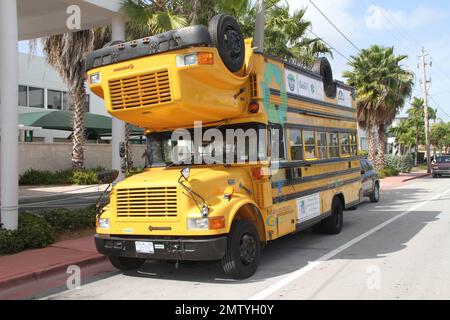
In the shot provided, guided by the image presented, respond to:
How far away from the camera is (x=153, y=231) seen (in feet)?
20.1

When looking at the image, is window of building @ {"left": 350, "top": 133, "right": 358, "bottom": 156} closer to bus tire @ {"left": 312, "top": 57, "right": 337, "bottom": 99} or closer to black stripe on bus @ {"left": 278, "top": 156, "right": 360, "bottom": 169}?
black stripe on bus @ {"left": 278, "top": 156, "right": 360, "bottom": 169}

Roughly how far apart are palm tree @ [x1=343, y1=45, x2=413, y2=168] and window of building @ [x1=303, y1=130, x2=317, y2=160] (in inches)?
849

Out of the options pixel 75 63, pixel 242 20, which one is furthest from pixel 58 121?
pixel 242 20

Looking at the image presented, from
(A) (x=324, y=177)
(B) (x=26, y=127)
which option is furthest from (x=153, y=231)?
(B) (x=26, y=127)

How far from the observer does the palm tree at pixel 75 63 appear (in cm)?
1994

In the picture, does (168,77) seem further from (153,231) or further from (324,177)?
(324,177)

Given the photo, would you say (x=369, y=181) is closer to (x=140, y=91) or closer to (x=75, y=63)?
(x=140, y=91)

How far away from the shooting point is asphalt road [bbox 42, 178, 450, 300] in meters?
5.70

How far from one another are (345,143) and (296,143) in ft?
9.89

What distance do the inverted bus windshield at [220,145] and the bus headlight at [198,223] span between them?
1.38 meters

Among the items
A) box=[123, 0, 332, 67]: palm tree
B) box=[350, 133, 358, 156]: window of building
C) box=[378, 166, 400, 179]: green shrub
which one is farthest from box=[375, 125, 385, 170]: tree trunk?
box=[350, 133, 358, 156]: window of building

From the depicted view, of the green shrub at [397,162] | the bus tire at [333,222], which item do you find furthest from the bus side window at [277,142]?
the green shrub at [397,162]

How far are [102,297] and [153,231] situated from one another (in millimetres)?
1038

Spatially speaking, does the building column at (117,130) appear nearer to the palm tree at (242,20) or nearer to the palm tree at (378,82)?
the palm tree at (242,20)
